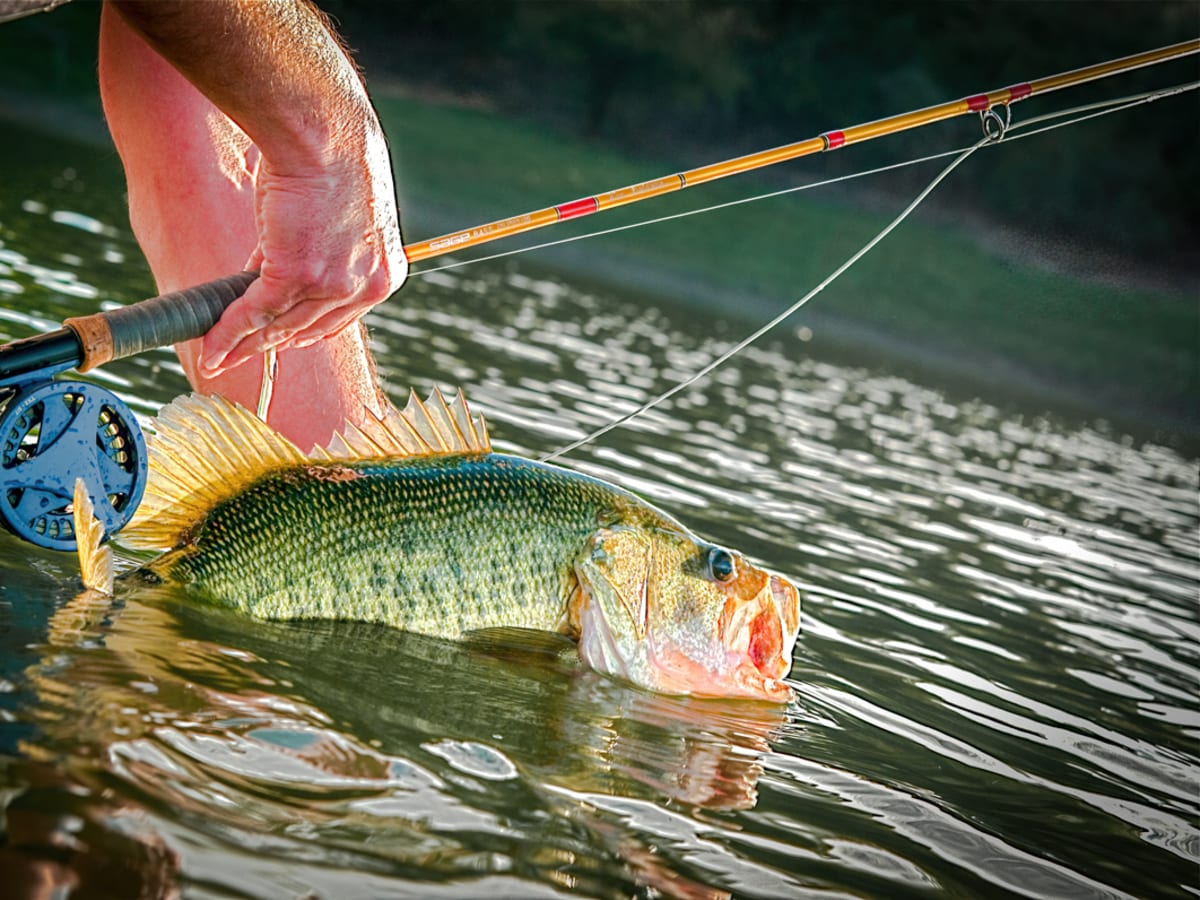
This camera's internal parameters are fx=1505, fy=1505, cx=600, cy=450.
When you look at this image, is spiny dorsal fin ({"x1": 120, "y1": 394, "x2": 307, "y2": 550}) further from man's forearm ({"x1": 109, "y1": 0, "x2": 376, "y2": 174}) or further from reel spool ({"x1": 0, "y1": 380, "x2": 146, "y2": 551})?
man's forearm ({"x1": 109, "y1": 0, "x2": 376, "y2": 174})

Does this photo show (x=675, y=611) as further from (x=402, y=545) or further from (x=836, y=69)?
(x=836, y=69)

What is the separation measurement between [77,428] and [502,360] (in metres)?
7.51

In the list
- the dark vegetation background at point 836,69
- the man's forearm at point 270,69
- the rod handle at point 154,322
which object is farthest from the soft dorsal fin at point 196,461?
the dark vegetation background at point 836,69

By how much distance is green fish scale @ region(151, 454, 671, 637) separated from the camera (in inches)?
154

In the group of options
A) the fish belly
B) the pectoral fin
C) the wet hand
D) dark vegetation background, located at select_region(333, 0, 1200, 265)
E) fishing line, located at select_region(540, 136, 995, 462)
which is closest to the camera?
the wet hand

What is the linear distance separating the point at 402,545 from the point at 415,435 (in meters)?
0.38

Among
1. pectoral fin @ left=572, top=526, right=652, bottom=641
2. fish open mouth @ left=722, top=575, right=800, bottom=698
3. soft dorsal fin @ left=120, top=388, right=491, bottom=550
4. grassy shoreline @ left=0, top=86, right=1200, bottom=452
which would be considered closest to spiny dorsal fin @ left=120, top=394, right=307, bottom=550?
soft dorsal fin @ left=120, top=388, right=491, bottom=550

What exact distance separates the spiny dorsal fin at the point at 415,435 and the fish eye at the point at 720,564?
2.27 ft

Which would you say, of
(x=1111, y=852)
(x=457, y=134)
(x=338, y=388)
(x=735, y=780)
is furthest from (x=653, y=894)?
(x=457, y=134)

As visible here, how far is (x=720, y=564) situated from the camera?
Result: 414 cm

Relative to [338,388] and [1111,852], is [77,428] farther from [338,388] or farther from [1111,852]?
[1111,852]

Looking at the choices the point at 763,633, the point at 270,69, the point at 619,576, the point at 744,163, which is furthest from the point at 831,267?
the point at 270,69

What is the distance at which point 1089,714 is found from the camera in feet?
17.7

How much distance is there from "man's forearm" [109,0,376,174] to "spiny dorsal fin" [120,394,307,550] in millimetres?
714
